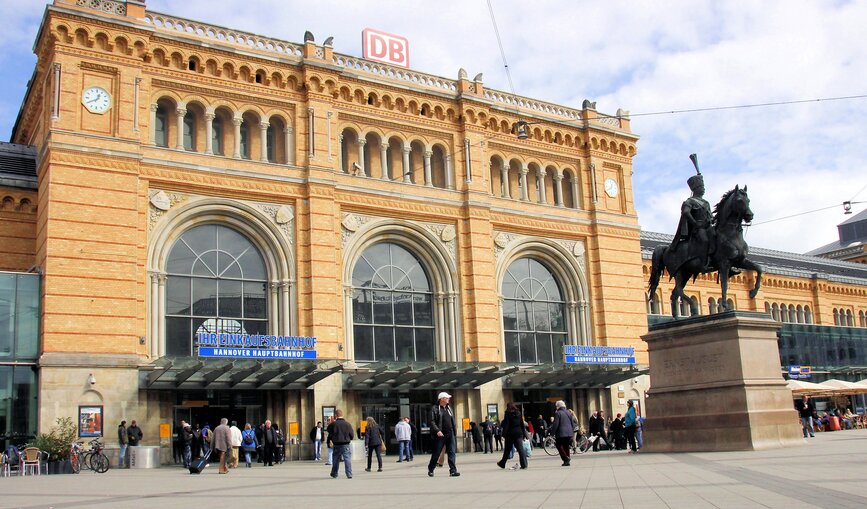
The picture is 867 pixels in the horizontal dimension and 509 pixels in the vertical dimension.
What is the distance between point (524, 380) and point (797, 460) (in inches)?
895

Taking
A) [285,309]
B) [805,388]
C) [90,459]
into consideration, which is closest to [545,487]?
[90,459]

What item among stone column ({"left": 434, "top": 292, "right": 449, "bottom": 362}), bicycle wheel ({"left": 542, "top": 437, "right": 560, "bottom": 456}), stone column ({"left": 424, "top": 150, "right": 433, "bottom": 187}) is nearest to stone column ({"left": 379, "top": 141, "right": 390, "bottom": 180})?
stone column ({"left": 424, "top": 150, "right": 433, "bottom": 187})

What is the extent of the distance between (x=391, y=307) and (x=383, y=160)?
694 cm

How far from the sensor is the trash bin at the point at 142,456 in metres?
29.7

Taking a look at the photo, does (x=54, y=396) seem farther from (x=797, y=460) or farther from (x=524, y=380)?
(x=797, y=460)

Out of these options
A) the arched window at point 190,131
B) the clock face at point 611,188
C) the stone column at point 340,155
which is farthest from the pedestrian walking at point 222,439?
the clock face at point 611,188

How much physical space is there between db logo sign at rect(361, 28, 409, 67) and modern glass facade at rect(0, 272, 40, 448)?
18.7 metres

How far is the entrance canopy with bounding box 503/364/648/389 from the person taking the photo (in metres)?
40.8

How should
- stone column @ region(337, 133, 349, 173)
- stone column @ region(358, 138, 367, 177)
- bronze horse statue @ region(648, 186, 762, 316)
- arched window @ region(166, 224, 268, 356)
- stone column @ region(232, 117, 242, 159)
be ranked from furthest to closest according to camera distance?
stone column @ region(358, 138, 367, 177), stone column @ region(337, 133, 349, 173), stone column @ region(232, 117, 242, 159), arched window @ region(166, 224, 268, 356), bronze horse statue @ region(648, 186, 762, 316)

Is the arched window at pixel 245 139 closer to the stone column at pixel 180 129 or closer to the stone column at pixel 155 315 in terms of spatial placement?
the stone column at pixel 180 129

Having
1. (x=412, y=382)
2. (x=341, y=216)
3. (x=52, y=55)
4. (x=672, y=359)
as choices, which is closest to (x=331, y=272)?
(x=341, y=216)

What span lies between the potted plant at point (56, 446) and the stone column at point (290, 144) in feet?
47.1

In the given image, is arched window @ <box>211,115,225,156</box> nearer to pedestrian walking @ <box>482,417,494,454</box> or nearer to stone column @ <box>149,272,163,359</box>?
stone column @ <box>149,272,163,359</box>

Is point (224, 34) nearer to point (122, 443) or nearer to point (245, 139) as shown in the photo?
point (245, 139)
